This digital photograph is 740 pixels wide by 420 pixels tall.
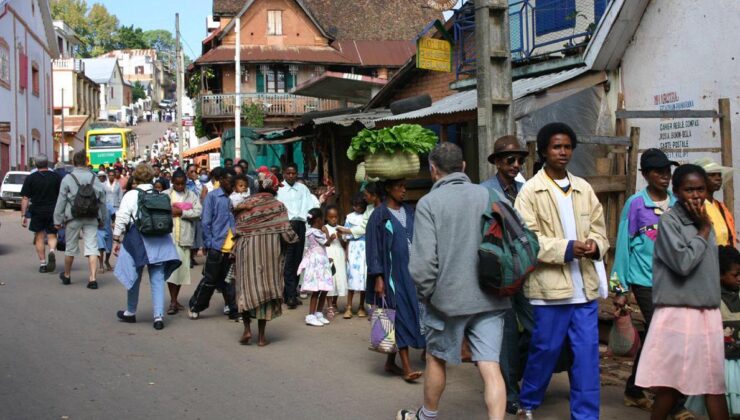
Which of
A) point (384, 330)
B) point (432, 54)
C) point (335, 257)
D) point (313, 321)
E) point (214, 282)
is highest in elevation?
point (432, 54)

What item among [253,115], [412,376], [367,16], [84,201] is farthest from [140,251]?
[367,16]

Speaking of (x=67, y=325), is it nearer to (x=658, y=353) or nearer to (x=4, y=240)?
(x=658, y=353)

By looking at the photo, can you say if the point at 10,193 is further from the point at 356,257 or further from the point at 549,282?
the point at 549,282

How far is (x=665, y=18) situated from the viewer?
→ 10.6 m

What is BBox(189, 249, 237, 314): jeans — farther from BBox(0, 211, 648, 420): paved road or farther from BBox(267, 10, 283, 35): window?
BBox(267, 10, 283, 35): window

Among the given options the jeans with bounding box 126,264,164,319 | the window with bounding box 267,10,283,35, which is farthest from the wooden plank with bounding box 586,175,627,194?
the window with bounding box 267,10,283,35

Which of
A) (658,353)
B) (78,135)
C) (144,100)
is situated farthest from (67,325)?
(144,100)

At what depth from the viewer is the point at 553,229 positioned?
18.3 ft

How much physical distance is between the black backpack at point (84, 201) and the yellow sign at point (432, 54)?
5133 millimetres

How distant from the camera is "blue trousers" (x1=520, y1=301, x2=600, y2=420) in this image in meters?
5.50

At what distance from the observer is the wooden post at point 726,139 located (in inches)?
334

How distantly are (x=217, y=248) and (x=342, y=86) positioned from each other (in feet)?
35.4

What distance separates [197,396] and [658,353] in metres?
3.59

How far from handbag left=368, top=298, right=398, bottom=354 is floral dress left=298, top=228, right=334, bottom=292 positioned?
8.41 feet
